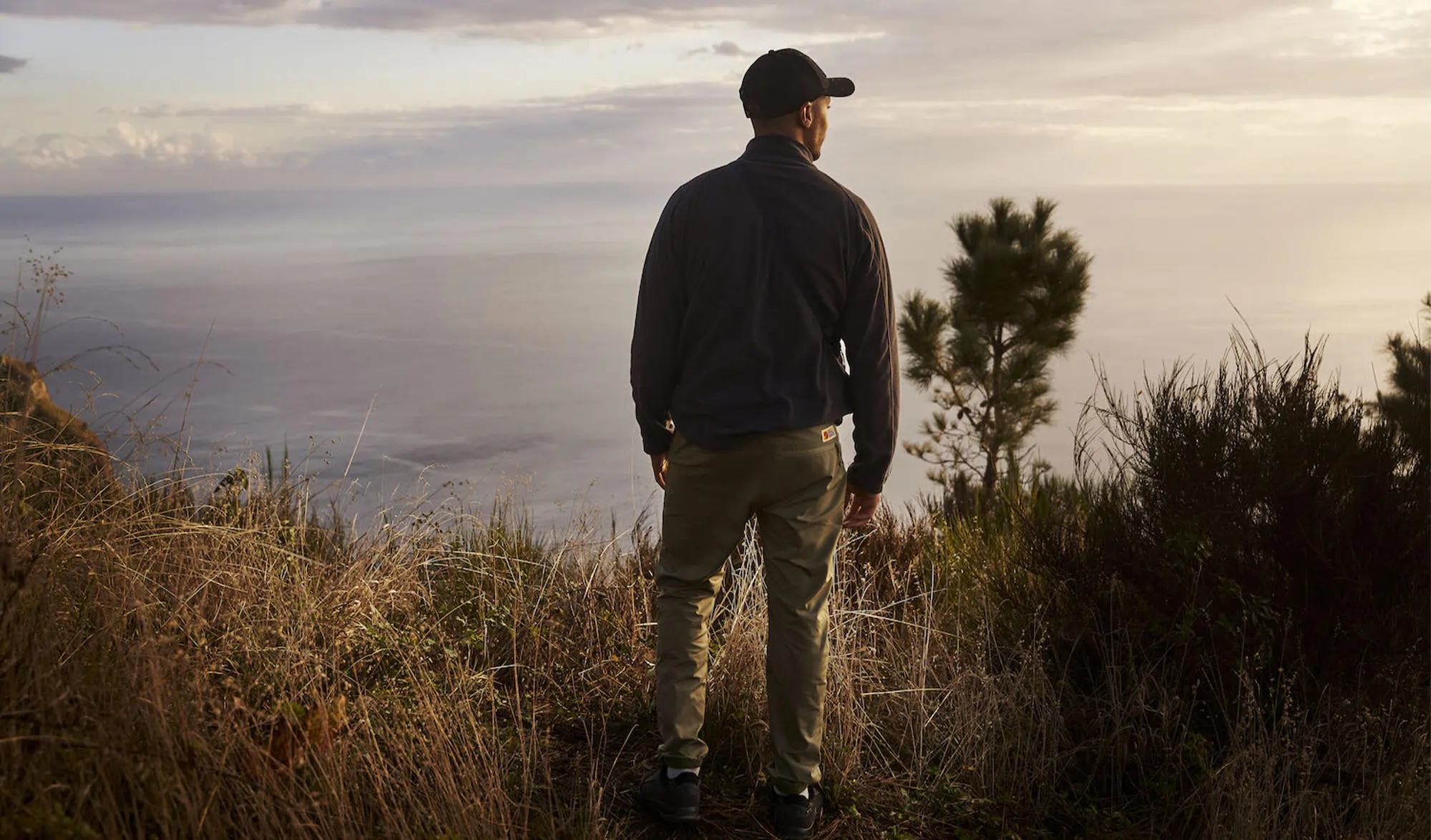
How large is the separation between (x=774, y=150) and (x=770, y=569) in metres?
1.08

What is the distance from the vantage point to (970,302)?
13.2 m

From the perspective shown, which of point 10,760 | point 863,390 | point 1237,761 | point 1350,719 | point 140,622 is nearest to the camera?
point 10,760

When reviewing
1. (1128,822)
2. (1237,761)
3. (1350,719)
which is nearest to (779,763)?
(1128,822)

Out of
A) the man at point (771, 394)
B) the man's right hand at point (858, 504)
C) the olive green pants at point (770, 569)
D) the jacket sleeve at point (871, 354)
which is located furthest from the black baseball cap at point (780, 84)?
the man's right hand at point (858, 504)

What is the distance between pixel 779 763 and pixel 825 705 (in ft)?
2.29

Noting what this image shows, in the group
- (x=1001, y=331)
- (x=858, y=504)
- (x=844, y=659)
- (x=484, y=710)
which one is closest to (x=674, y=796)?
(x=484, y=710)

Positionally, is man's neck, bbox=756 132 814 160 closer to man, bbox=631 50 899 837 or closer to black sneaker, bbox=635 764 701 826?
man, bbox=631 50 899 837

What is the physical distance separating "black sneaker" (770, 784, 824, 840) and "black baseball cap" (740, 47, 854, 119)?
181cm

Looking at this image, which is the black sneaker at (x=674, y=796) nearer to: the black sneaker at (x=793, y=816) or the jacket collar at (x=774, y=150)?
the black sneaker at (x=793, y=816)

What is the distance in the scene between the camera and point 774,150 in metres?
2.89

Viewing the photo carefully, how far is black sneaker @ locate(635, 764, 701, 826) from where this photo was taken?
9.98ft

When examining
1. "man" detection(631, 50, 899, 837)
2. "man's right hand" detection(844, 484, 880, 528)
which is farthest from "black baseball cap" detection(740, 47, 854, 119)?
"man's right hand" detection(844, 484, 880, 528)

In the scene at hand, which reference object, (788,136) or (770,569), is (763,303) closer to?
(788,136)

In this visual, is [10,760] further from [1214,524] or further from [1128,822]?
[1214,524]
